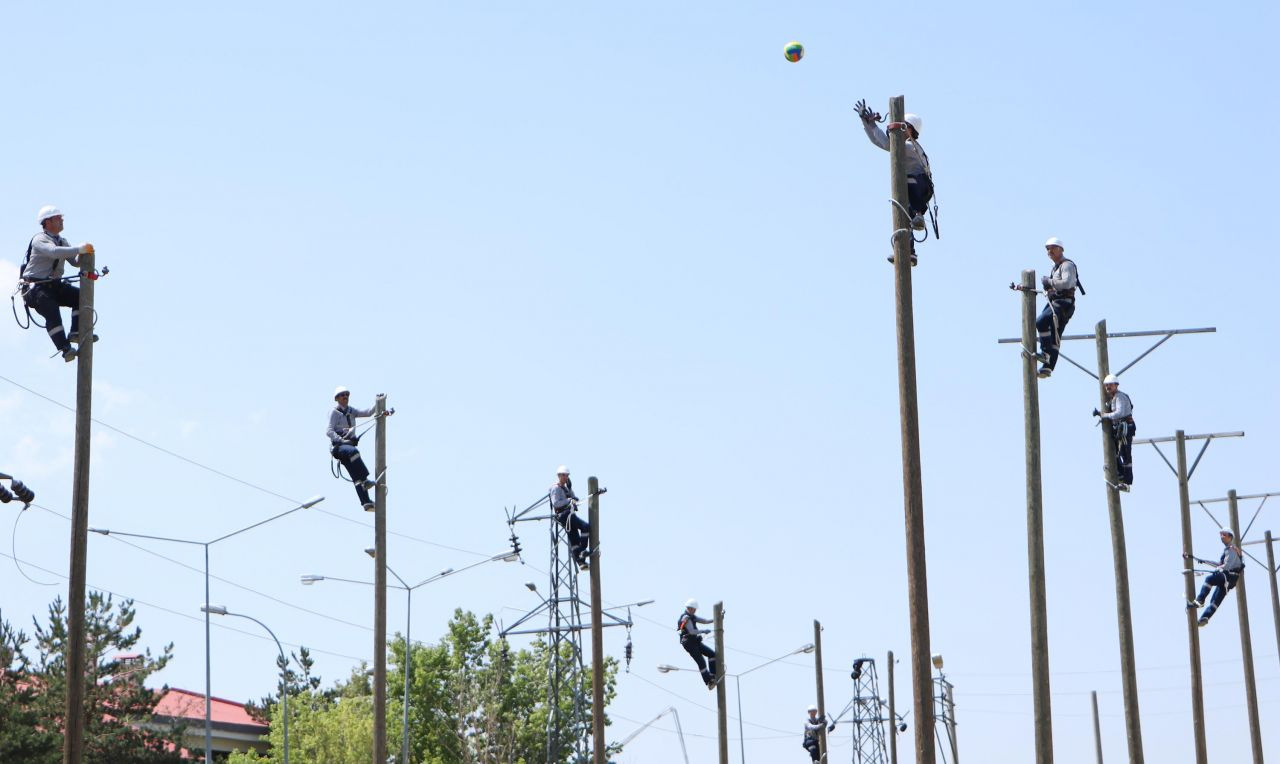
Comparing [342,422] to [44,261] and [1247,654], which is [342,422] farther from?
[1247,654]

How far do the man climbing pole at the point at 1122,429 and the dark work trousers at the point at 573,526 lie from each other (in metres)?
10.6

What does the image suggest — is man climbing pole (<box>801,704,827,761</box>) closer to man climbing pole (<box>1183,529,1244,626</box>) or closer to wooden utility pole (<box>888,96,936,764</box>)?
man climbing pole (<box>1183,529,1244,626</box>)

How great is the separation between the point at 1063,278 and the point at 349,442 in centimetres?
876

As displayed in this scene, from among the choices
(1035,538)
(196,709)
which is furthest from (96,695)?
(1035,538)

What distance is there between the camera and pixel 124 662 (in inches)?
1823

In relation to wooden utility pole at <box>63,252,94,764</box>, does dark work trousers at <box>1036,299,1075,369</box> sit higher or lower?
higher

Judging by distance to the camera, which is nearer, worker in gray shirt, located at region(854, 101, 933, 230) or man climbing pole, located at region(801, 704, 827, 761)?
worker in gray shirt, located at region(854, 101, 933, 230)

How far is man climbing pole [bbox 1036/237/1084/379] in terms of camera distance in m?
18.5

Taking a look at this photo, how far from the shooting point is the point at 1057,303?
61.7 feet

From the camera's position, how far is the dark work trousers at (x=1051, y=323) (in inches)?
728

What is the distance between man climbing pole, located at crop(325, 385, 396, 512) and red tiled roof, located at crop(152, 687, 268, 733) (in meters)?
35.7

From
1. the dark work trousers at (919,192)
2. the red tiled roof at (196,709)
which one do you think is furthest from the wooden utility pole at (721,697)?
the red tiled roof at (196,709)

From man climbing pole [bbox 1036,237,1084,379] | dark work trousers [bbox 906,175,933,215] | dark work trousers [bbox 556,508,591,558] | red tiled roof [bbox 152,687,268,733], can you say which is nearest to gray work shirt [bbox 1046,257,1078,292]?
man climbing pole [bbox 1036,237,1084,379]

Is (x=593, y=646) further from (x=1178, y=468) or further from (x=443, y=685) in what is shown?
(x=443, y=685)
